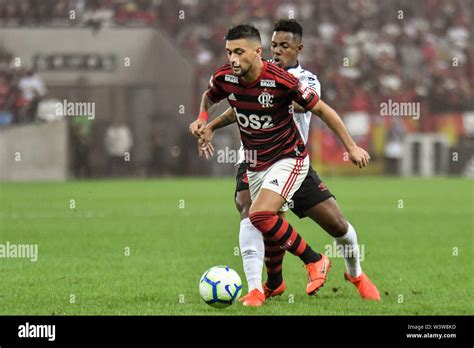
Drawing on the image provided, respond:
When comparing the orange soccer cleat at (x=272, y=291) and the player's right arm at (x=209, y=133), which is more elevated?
the player's right arm at (x=209, y=133)

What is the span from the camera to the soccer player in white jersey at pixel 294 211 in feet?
26.0

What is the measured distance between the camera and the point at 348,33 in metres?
34.4

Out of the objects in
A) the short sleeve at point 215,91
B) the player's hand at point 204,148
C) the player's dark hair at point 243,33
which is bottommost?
the player's hand at point 204,148

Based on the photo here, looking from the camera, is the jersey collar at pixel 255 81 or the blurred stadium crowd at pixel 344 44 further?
the blurred stadium crowd at pixel 344 44

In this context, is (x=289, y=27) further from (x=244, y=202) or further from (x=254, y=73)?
(x=244, y=202)

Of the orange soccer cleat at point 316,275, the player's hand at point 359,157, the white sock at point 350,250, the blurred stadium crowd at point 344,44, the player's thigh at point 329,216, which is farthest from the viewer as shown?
the blurred stadium crowd at point 344,44

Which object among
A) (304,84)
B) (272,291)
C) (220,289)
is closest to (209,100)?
(304,84)

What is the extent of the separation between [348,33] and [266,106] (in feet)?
89.8

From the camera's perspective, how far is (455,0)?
35.8 metres

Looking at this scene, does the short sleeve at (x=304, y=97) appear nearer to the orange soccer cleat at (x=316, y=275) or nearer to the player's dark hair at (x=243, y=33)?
the player's dark hair at (x=243, y=33)

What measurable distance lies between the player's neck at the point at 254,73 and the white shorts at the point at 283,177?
0.69 m

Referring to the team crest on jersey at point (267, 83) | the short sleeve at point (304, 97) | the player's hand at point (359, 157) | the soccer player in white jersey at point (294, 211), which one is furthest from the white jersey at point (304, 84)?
the player's hand at point (359, 157)

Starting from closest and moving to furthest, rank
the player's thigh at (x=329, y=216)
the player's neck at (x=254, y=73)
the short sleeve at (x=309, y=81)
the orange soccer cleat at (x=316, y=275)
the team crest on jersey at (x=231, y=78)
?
the player's neck at (x=254, y=73), the team crest on jersey at (x=231, y=78), the orange soccer cleat at (x=316, y=275), the short sleeve at (x=309, y=81), the player's thigh at (x=329, y=216)

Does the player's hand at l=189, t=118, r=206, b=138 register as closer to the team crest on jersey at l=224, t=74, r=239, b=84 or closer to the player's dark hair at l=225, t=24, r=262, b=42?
the team crest on jersey at l=224, t=74, r=239, b=84
